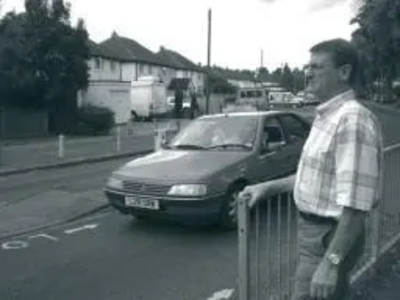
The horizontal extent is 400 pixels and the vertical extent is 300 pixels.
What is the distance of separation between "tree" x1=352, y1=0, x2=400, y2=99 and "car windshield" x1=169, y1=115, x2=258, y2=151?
17.4 meters

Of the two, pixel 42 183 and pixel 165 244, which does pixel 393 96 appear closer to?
pixel 42 183

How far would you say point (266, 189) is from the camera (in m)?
3.39

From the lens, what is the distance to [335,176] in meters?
2.66

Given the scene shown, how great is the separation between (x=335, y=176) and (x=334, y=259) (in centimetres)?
38

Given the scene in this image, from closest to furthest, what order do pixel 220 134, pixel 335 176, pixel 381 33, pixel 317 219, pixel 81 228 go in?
pixel 335 176, pixel 317 219, pixel 81 228, pixel 220 134, pixel 381 33

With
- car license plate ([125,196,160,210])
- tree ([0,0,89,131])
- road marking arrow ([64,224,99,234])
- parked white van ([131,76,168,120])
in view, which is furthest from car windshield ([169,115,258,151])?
parked white van ([131,76,168,120])

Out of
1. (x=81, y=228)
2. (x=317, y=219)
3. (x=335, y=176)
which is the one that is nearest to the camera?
(x=335, y=176)

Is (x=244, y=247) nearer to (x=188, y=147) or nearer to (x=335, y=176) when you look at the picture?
(x=335, y=176)

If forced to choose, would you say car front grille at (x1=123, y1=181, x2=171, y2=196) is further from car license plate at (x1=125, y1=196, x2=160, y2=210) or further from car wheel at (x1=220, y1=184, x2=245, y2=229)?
car wheel at (x1=220, y1=184, x2=245, y2=229)

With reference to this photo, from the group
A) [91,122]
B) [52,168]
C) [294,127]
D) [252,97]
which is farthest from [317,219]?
[252,97]

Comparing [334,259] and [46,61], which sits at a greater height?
[46,61]

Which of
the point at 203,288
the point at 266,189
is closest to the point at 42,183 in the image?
the point at 203,288

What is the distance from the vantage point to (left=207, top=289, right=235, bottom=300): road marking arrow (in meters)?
5.26

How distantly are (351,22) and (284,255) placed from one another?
30.9 metres
